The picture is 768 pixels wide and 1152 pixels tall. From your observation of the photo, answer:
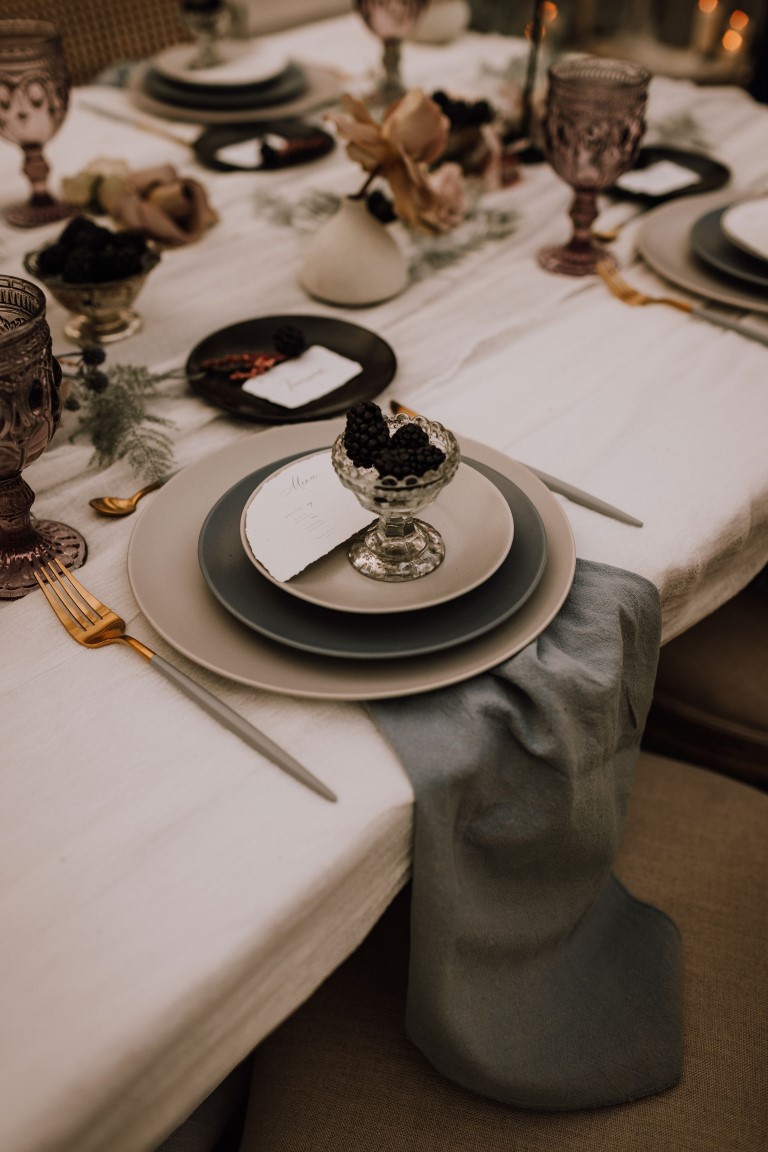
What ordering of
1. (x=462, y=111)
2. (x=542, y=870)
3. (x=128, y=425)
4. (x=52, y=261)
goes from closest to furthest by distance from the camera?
(x=542, y=870)
(x=128, y=425)
(x=52, y=261)
(x=462, y=111)

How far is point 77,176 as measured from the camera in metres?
1.22

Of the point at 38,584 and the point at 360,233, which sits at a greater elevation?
the point at 360,233

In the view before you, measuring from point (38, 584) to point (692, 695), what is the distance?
71cm

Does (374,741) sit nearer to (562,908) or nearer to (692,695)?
(562,908)

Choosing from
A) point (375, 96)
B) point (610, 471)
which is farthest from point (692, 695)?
point (375, 96)

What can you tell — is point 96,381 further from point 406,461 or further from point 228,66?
point 228,66

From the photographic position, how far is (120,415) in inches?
33.3

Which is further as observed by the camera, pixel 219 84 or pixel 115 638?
pixel 219 84

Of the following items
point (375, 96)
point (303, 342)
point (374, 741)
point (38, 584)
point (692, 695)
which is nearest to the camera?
point (374, 741)

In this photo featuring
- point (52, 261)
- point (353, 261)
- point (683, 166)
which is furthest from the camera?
point (683, 166)

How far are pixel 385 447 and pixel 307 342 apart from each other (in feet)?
1.30

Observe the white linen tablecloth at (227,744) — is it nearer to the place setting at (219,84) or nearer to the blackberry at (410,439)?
the blackberry at (410,439)

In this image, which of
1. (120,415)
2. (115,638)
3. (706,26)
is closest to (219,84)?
(120,415)

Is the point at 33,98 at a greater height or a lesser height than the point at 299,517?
greater
